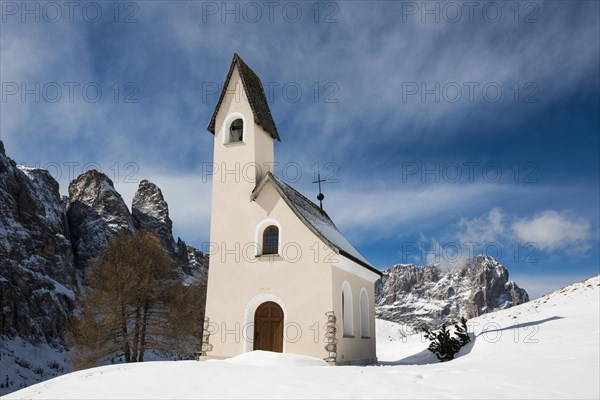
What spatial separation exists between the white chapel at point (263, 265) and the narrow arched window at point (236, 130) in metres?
0.05

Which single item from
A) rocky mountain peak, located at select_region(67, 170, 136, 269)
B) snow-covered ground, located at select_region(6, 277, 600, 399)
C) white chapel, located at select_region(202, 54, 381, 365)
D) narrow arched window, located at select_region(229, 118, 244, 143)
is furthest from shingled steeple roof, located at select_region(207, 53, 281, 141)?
rocky mountain peak, located at select_region(67, 170, 136, 269)

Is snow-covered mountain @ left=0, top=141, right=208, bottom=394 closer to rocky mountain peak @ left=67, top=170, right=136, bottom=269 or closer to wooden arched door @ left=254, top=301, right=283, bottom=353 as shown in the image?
rocky mountain peak @ left=67, top=170, right=136, bottom=269

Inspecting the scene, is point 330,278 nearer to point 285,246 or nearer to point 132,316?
point 285,246

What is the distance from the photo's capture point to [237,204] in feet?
64.6

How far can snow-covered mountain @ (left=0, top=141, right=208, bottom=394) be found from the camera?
4009 cm

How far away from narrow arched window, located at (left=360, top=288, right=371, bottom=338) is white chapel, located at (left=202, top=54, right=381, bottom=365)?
2.72 ft

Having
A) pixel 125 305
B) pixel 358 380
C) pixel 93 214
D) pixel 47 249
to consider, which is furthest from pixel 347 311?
pixel 93 214

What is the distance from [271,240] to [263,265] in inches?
46.8

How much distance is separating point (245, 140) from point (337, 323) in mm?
9009

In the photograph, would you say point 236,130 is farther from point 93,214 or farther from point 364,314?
point 93,214

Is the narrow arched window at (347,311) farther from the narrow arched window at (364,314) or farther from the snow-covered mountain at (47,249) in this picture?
the snow-covered mountain at (47,249)

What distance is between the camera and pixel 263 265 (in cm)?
1839

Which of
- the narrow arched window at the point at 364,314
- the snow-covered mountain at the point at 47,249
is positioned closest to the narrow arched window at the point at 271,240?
the narrow arched window at the point at 364,314

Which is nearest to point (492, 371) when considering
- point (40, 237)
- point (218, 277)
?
point (218, 277)
